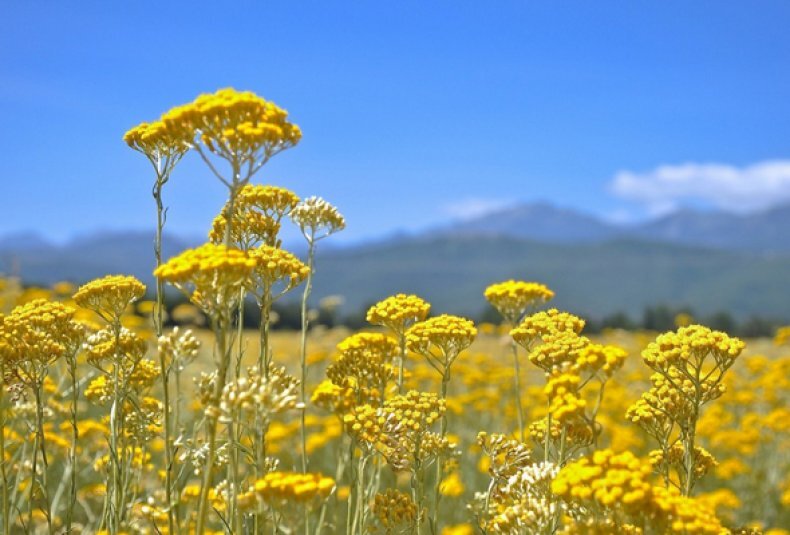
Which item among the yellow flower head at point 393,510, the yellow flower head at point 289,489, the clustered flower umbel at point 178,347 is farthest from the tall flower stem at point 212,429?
the yellow flower head at point 393,510

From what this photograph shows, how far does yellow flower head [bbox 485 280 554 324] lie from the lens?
18.6 feet

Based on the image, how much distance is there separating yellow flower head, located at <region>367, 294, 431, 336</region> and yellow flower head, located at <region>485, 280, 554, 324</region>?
73 centimetres

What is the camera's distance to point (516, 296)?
18.7 feet

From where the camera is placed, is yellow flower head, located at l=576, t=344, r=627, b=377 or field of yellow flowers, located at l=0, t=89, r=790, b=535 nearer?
field of yellow flowers, located at l=0, t=89, r=790, b=535

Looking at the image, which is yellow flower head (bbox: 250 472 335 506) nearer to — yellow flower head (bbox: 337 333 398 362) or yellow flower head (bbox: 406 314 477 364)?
yellow flower head (bbox: 337 333 398 362)

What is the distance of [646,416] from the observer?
15.1 feet

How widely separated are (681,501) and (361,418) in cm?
169

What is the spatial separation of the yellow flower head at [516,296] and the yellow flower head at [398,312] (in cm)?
73

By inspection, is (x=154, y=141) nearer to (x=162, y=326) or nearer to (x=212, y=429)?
(x=162, y=326)

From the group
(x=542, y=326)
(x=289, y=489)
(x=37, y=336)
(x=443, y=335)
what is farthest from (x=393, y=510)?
(x=37, y=336)

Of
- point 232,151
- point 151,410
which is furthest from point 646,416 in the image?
point 151,410

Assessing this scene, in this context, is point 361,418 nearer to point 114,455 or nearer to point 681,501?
point 114,455

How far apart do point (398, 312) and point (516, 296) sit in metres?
1.14

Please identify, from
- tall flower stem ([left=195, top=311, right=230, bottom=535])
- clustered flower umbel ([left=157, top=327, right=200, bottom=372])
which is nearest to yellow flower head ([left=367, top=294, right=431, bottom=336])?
clustered flower umbel ([left=157, top=327, right=200, bottom=372])
